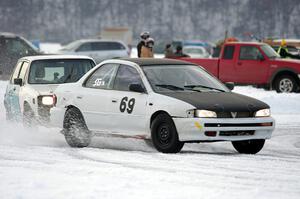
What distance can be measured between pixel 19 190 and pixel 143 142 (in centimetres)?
535

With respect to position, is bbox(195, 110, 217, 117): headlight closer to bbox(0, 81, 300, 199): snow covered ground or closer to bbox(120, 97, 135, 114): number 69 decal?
bbox(0, 81, 300, 199): snow covered ground

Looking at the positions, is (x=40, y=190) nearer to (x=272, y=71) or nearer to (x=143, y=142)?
(x=143, y=142)

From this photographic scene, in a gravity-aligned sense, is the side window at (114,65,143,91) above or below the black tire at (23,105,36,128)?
above

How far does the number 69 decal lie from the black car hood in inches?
20.7

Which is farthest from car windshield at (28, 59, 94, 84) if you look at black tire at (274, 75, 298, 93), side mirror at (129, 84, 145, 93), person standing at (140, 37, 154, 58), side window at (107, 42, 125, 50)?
side window at (107, 42, 125, 50)

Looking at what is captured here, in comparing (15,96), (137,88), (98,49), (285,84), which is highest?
(137,88)

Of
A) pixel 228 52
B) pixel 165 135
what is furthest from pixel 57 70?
pixel 228 52

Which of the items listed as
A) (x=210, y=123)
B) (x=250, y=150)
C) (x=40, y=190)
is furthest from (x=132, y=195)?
(x=250, y=150)

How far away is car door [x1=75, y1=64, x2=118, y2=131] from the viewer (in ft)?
37.8

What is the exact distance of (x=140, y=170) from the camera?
348 inches

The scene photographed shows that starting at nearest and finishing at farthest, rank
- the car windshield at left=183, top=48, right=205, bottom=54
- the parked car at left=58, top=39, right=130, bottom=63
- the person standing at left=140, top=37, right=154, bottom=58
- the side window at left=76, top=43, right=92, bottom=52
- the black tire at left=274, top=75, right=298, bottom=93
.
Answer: the person standing at left=140, top=37, right=154, bottom=58, the black tire at left=274, top=75, right=298, bottom=93, the parked car at left=58, top=39, right=130, bottom=63, the side window at left=76, top=43, right=92, bottom=52, the car windshield at left=183, top=48, right=205, bottom=54

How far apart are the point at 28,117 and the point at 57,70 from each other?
55.1 inches

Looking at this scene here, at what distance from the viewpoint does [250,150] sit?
36.8 feet

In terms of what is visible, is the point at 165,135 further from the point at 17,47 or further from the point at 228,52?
the point at 17,47
